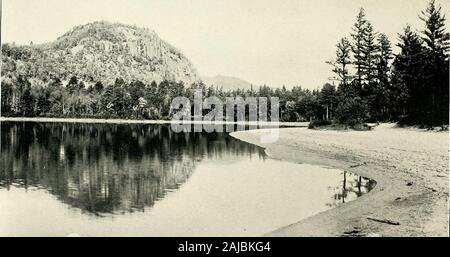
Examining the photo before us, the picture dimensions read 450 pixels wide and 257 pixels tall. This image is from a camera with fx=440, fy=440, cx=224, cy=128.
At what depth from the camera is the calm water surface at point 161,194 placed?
1630cm

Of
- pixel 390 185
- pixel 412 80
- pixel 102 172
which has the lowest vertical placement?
pixel 102 172

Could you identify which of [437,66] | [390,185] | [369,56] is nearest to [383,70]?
[369,56]

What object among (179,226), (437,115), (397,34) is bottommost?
(179,226)

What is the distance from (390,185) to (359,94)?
58997mm

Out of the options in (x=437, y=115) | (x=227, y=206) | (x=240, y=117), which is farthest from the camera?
(x=240, y=117)

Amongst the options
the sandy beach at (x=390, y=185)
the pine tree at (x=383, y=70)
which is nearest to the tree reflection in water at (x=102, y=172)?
the sandy beach at (x=390, y=185)

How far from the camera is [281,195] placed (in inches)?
869

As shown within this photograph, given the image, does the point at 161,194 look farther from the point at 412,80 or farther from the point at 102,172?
the point at 412,80

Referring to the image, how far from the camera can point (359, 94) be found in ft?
256

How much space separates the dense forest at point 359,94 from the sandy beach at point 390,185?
4.26 meters

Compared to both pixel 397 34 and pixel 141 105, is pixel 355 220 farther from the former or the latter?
pixel 141 105

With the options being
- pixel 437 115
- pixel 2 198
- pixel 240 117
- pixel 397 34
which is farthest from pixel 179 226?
pixel 240 117

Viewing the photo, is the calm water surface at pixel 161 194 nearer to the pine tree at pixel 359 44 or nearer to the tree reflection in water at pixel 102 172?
the tree reflection in water at pixel 102 172

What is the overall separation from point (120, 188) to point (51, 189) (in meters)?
3.59
